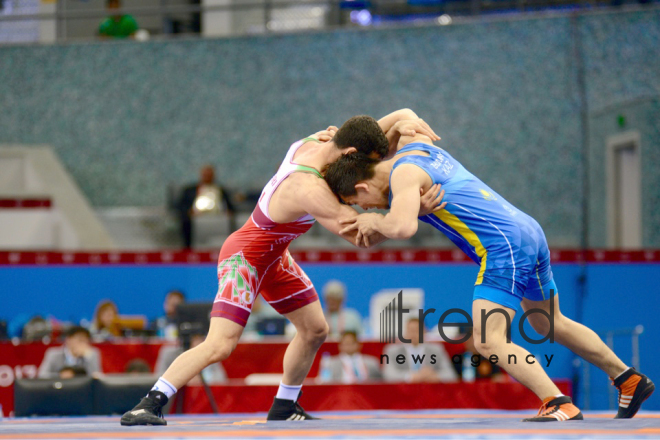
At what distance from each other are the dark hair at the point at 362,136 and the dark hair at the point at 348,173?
5cm

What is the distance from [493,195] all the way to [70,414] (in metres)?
3.42

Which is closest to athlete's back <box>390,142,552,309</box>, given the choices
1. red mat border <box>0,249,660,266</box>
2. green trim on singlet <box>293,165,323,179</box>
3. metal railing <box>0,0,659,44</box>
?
green trim on singlet <box>293,165,323,179</box>

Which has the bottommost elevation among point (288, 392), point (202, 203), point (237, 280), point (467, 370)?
point (467, 370)

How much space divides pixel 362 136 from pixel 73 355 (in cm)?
384

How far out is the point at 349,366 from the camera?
21.2 feet

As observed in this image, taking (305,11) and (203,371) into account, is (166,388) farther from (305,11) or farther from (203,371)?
(305,11)

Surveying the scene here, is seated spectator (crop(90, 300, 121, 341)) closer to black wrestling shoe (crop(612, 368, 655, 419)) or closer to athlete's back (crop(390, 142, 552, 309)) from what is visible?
athlete's back (crop(390, 142, 552, 309))

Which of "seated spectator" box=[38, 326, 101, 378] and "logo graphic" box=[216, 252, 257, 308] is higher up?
"logo graphic" box=[216, 252, 257, 308]

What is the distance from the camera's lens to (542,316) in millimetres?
3617

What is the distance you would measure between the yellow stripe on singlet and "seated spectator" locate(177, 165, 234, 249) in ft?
19.6

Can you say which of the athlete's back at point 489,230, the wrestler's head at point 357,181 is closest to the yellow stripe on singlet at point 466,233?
the athlete's back at point 489,230

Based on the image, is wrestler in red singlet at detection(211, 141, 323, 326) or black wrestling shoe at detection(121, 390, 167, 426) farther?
wrestler in red singlet at detection(211, 141, 323, 326)

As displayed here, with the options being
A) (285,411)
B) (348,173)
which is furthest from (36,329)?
(348,173)

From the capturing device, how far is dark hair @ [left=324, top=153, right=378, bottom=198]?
140 inches
